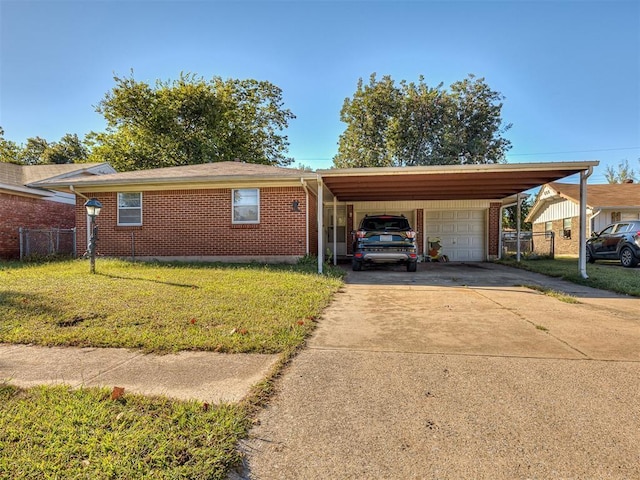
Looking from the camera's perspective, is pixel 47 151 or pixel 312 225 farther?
pixel 47 151

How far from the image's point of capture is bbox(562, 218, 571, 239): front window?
2077cm

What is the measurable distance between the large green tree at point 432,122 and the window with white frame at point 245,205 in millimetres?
15943

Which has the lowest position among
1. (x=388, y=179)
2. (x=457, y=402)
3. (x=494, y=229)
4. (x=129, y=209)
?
(x=457, y=402)

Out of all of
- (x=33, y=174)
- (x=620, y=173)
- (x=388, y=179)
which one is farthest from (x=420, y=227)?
(x=620, y=173)

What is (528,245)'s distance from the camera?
20.7 meters

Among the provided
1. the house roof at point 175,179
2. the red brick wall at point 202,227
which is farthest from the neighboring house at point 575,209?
the house roof at point 175,179

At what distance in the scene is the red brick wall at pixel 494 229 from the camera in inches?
585

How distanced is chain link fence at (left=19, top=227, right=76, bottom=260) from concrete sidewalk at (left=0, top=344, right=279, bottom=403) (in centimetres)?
1174

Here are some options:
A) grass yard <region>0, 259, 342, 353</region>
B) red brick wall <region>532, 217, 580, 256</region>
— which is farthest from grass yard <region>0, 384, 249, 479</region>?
red brick wall <region>532, 217, 580, 256</region>

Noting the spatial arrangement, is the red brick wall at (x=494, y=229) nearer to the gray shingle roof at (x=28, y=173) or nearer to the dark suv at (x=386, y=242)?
the dark suv at (x=386, y=242)

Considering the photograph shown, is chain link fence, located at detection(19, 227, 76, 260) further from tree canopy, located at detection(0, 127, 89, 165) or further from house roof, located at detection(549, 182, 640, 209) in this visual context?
tree canopy, located at detection(0, 127, 89, 165)

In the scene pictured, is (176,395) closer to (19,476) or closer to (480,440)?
(19,476)

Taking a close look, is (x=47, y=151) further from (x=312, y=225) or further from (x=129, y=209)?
(x=312, y=225)

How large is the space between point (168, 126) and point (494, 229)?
21730 mm
